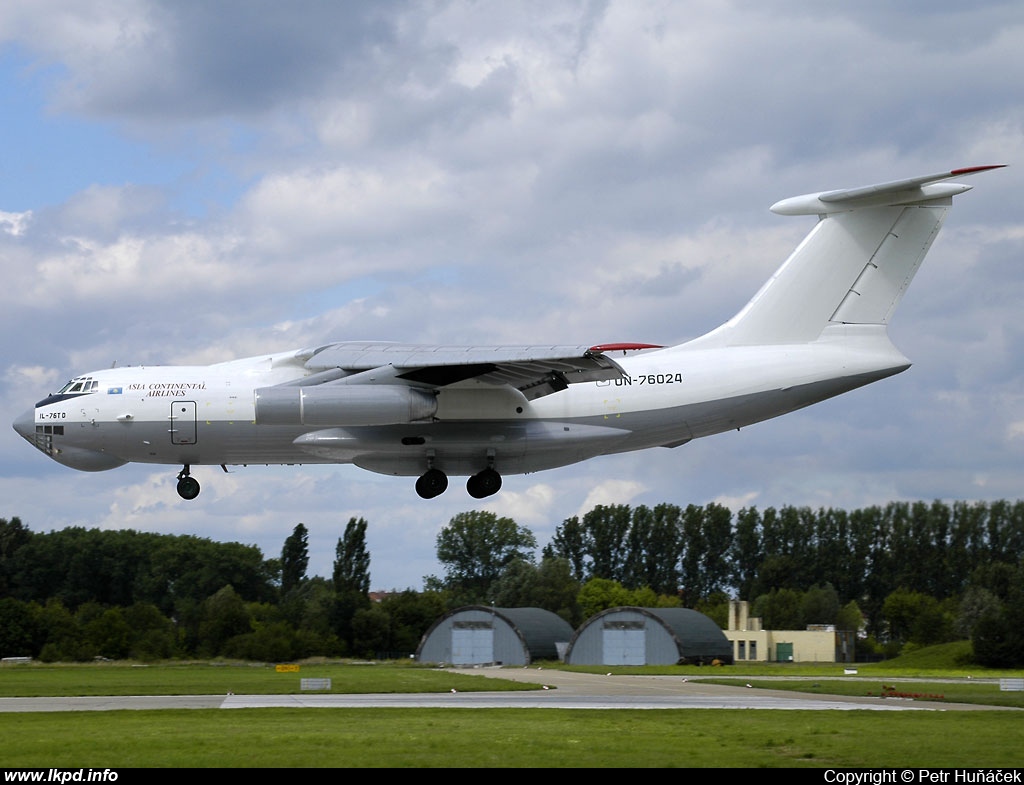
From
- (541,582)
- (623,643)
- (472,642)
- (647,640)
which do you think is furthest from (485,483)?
(541,582)

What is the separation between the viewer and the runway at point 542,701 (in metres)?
20.3

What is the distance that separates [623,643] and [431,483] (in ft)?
85.1

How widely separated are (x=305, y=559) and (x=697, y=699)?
37.3 m

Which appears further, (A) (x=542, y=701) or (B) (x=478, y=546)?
(B) (x=478, y=546)

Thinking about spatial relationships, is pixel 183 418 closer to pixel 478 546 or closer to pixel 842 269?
pixel 842 269

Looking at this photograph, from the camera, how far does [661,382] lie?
809 inches

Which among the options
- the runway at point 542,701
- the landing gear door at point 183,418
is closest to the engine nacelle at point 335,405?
the landing gear door at point 183,418

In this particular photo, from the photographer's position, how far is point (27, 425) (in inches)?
818

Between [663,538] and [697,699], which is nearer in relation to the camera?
[697,699]

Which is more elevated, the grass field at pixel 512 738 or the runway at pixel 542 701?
the grass field at pixel 512 738

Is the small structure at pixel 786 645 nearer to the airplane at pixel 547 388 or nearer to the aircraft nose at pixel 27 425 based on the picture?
the airplane at pixel 547 388

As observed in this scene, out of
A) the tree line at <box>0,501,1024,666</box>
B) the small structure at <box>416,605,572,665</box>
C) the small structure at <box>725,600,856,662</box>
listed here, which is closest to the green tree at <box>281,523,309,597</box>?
the tree line at <box>0,501,1024,666</box>
